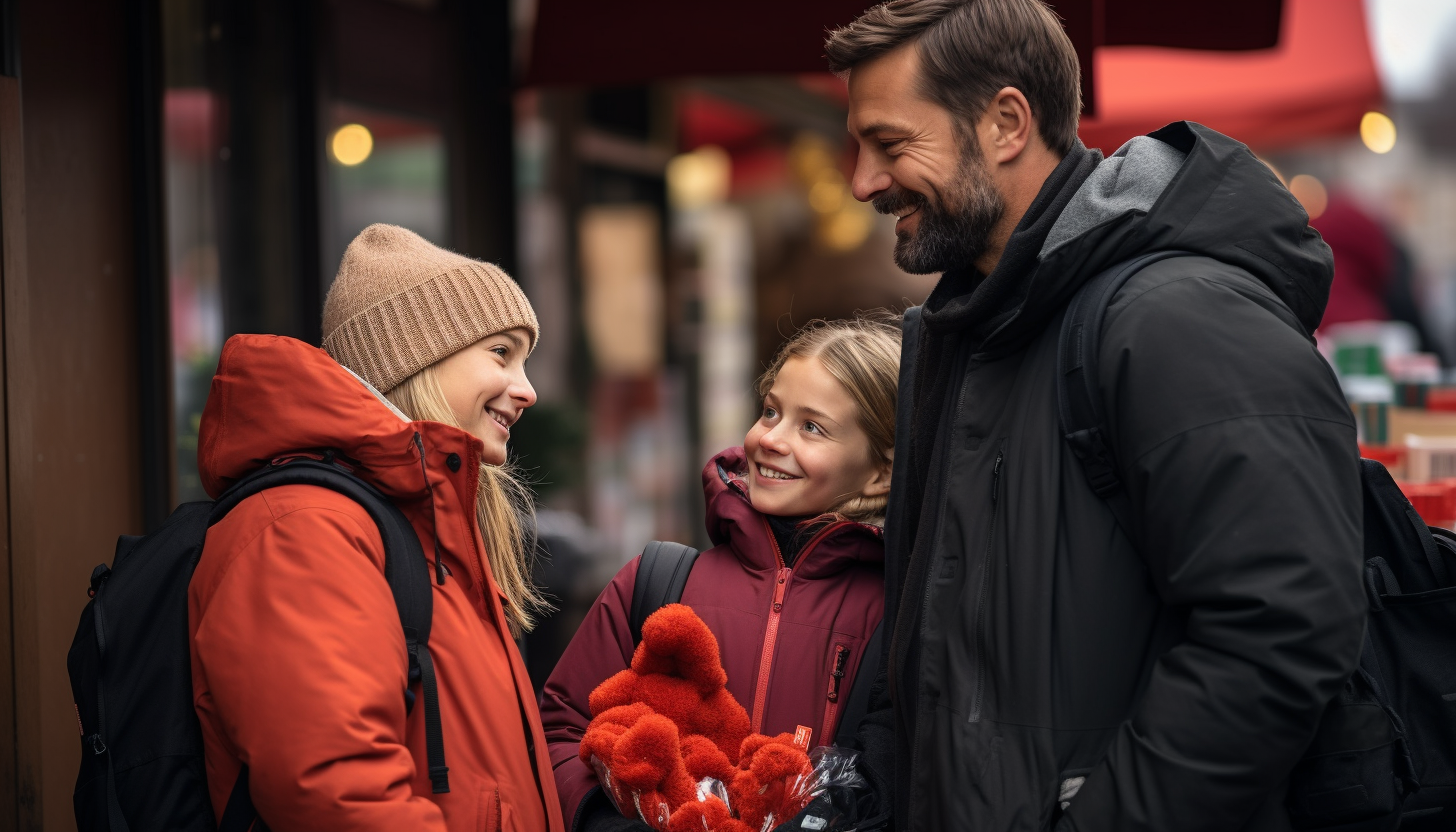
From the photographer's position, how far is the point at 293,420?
1.95 metres

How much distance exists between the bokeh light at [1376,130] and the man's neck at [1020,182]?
511cm

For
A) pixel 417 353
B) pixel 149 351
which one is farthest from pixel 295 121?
pixel 417 353

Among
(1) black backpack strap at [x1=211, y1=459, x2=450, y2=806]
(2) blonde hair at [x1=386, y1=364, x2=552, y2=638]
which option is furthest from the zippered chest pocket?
(1) black backpack strap at [x1=211, y1=459, x2=450, y2=806]

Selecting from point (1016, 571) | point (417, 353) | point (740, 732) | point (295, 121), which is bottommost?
point (740, 732)

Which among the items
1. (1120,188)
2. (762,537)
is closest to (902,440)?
(762,537)

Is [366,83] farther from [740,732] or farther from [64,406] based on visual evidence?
[740,732]

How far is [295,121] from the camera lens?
4234 millimetres

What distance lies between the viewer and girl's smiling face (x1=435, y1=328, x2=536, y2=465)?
7.88 feet

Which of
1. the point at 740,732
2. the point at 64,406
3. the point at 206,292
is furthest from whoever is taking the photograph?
the point at 206,292

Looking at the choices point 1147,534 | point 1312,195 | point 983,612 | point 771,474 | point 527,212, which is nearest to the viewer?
point 1147,534

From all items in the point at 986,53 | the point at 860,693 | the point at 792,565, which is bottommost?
the point at 860,693

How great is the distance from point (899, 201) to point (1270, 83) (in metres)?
5.10

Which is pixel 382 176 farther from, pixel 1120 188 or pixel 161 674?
pixel 1120 188

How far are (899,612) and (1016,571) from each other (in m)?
0.36
